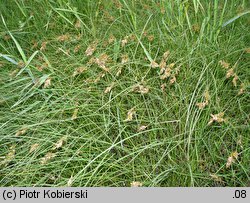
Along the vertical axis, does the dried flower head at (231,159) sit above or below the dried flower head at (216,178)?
above

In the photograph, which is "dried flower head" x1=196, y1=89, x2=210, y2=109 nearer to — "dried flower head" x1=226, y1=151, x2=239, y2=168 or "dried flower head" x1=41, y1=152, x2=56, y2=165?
"dried flower head" x1=226, y1=151, x2=239, y2=168

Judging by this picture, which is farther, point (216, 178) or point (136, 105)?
point (136, 105)

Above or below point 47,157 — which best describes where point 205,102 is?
above

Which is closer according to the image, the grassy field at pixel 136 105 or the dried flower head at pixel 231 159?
→ the dried flower head at pixel 231 159

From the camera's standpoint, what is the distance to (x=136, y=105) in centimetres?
170

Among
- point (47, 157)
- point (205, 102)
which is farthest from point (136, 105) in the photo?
point (47, 157)

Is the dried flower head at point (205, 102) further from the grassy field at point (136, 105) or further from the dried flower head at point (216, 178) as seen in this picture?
the dried flower head at point (216, 178)

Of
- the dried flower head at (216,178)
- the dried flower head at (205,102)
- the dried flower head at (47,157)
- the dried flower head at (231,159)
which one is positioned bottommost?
the dried flower head at (216,178)

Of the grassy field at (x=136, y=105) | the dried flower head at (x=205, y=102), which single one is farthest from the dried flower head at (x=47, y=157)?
the dried flower head at (x=205, y=102)

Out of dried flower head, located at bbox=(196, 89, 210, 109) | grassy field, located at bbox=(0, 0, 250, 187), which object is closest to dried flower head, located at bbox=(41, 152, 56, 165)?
grassy field, located at bbox=(0, 0, 250, 187)

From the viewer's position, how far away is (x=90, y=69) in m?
1.87

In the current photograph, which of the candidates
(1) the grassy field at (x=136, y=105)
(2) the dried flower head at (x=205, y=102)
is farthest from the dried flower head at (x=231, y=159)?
(2) the dried flower head at (x=205, y=102)

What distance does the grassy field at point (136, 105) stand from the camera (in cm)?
158

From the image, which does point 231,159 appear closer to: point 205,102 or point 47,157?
point 205,102
